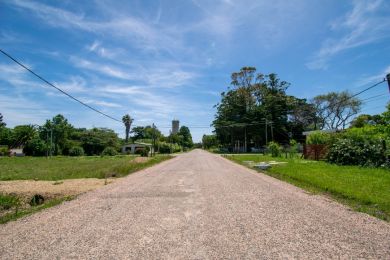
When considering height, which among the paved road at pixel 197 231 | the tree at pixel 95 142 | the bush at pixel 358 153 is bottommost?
the paved road at pixel 197 231

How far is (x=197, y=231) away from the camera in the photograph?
5.87 m

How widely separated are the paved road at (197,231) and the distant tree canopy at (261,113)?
2433 inches

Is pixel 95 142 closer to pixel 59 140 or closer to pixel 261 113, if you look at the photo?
pixel 59 140

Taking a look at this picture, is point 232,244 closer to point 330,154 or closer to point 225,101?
point 330,154

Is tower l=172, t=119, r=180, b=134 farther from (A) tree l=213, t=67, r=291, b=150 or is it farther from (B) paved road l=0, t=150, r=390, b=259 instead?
(B) paved road l=0, t=150, r=390, b=259

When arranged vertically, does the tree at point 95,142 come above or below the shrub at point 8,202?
above

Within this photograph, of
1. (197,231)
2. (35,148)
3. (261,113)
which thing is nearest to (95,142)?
(35,148)

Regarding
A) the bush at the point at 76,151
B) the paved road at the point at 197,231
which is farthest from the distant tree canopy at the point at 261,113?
the paved road at the point at 197,231

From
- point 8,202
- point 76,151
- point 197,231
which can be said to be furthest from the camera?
point 76,151

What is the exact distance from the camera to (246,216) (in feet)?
23.3

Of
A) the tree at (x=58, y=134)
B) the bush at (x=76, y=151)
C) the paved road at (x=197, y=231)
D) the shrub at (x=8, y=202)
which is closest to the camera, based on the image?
the paved road at (x=197, y=231)

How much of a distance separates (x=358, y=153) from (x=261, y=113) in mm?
48969

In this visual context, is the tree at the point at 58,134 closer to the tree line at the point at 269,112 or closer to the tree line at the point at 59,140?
the tree line at the point at 59,140

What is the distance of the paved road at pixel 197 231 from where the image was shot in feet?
15.5
